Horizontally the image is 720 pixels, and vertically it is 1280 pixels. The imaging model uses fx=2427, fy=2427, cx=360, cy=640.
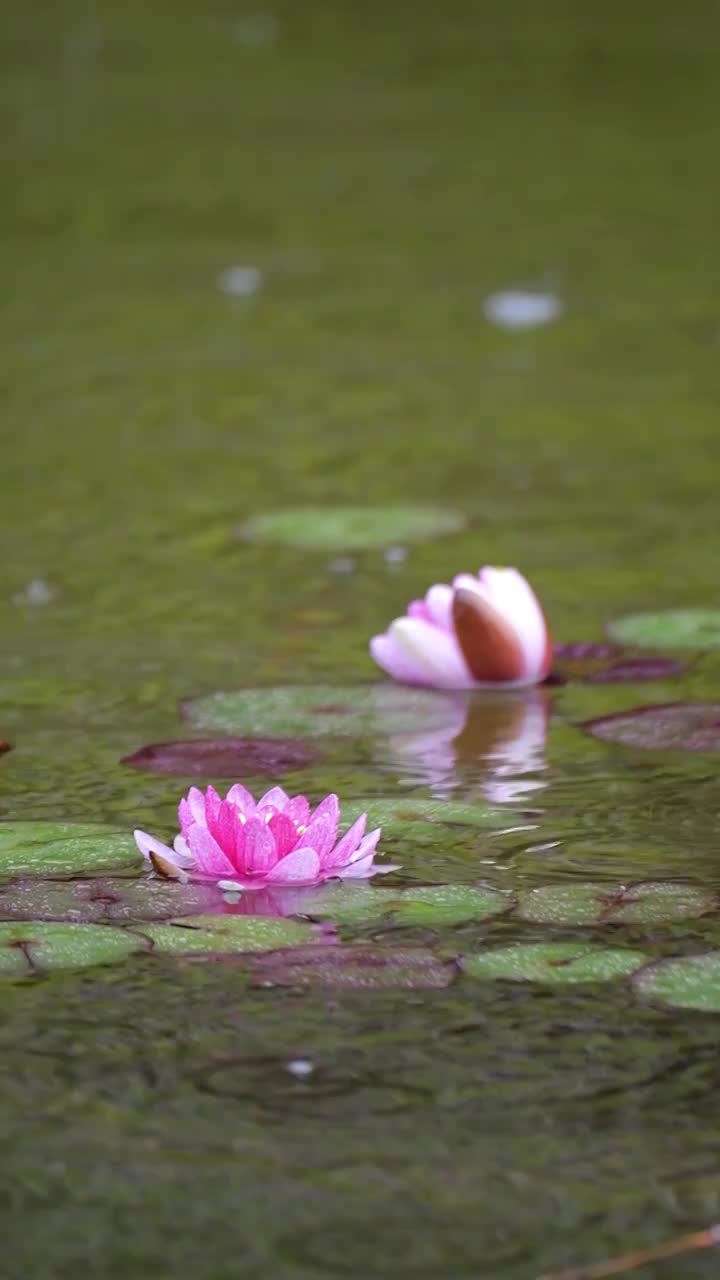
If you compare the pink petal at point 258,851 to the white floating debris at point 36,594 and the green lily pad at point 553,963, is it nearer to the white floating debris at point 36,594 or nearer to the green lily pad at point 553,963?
the green lily pad at point 553,963

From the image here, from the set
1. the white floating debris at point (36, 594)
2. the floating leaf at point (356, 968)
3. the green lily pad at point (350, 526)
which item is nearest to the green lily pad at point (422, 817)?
the floating leaf at point (356, 968)

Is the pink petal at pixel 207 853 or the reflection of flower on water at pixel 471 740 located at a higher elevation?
the pink petal at pixel 207 853

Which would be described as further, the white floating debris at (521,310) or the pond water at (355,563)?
the white floating debris at (521,310)

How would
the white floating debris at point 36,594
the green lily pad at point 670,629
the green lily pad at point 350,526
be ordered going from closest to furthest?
1. the green lily pad at point 670,629
2. the white floating debris at point 36,594
3. the green lily pad at point 350,526

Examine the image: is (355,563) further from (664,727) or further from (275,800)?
(275,800)

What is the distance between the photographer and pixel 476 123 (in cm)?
624

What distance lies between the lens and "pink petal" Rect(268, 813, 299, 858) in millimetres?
1666

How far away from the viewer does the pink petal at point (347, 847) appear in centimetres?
168

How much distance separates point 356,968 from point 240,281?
3.08m

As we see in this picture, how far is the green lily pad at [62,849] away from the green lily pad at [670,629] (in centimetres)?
74

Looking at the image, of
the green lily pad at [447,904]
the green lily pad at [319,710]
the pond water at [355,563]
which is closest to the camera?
the pond water at [355,563]

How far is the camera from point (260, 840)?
168 cm

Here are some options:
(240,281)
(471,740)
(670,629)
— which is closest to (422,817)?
(471,740)

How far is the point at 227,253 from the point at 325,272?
0.73 ft
